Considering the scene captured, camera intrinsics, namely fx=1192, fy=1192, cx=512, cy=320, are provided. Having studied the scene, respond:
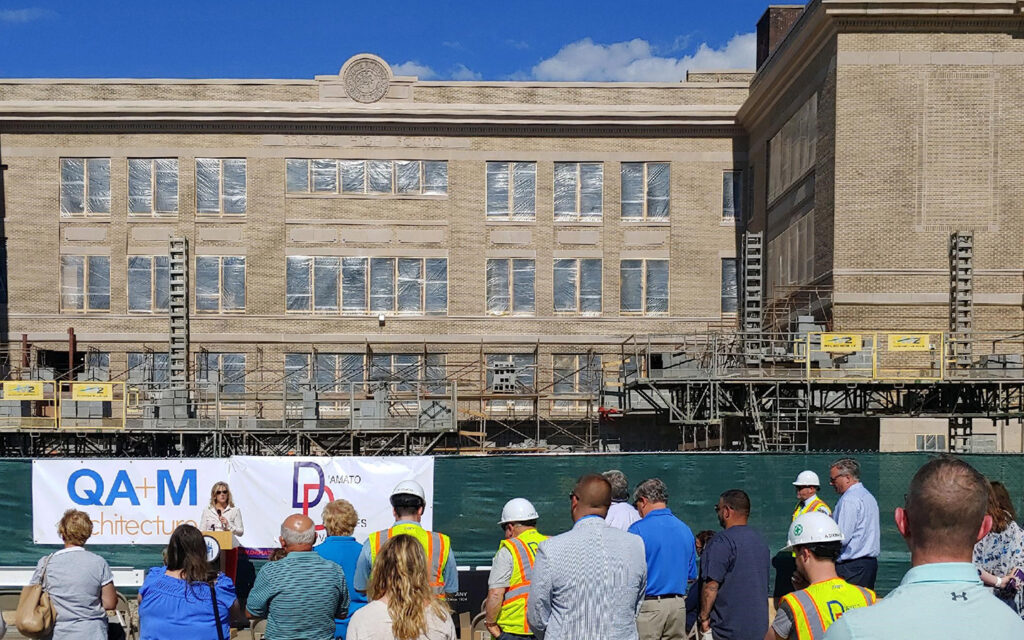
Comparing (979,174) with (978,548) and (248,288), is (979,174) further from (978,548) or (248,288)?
(978,548)

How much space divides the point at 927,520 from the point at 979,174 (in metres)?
30.5

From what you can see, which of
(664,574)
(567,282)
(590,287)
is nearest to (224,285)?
(567,282)

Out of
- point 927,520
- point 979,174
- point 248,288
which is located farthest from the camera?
point 248,288

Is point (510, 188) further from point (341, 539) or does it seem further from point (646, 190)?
point (341, 539)

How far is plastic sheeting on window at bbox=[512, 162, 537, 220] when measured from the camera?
134 ft

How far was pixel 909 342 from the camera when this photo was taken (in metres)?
29.3

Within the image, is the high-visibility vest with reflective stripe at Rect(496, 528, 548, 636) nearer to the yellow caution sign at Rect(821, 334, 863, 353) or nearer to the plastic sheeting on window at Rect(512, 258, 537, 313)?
the yellow caution sign at Rect(821, 334, 863, 353)

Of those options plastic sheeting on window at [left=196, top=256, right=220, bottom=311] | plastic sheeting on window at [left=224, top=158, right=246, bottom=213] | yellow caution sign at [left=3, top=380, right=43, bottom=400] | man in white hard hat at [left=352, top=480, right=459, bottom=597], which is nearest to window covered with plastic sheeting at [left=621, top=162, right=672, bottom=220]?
plastic sheeting on window at [left=224, top=158, right=246, bottom=213]

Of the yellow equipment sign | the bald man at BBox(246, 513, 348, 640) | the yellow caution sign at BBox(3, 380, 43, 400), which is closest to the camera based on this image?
the bald man at BBox(246, 513, 348, 640)

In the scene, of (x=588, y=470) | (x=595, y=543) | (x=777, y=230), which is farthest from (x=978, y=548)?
(x=777, y=230)

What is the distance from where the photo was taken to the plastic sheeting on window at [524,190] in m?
41.0

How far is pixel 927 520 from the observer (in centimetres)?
337

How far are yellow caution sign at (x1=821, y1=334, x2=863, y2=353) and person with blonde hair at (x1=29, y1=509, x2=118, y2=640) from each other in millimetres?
23269

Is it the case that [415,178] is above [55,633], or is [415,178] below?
above
